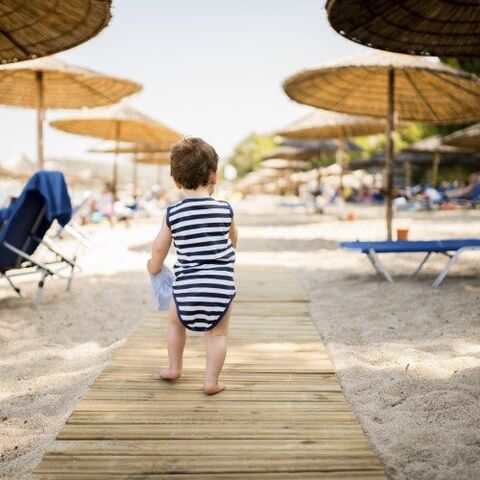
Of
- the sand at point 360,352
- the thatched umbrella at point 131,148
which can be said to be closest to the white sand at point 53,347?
the sand at point 360,352

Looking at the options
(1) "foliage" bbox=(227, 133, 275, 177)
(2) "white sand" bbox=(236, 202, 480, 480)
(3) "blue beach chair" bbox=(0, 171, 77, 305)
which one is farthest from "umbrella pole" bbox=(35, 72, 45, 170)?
(1) "foliage" bbox=(227, 133, 275, 177)

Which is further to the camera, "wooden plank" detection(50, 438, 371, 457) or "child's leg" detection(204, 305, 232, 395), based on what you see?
"child's leg" detection(204, 305, 232, 395)

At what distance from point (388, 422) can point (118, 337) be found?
1959 millimetres

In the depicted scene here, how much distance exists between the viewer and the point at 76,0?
3469 millimetres

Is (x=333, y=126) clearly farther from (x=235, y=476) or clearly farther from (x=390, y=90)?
(x=235, y=476)

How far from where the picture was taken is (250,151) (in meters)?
84.8

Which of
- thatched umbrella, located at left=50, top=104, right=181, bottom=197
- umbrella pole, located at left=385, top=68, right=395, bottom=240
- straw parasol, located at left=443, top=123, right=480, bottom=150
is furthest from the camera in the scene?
straw parasol, located at left=443, top=123, right=480, bottom=150

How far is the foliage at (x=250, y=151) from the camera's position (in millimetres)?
78681

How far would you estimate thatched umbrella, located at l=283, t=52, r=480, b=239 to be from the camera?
6.68 metres

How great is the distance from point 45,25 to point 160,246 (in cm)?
225

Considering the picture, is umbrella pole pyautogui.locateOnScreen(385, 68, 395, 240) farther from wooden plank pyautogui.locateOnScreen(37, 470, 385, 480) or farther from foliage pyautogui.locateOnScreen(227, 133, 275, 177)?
foliage pyautogui.locateOnScreen(227, 133, 275, 177)

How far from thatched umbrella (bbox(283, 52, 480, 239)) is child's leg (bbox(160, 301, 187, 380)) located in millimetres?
4903

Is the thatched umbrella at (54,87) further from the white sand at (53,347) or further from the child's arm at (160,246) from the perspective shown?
the child's arm at (160,246)

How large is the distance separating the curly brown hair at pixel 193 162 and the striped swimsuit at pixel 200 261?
9 cm
